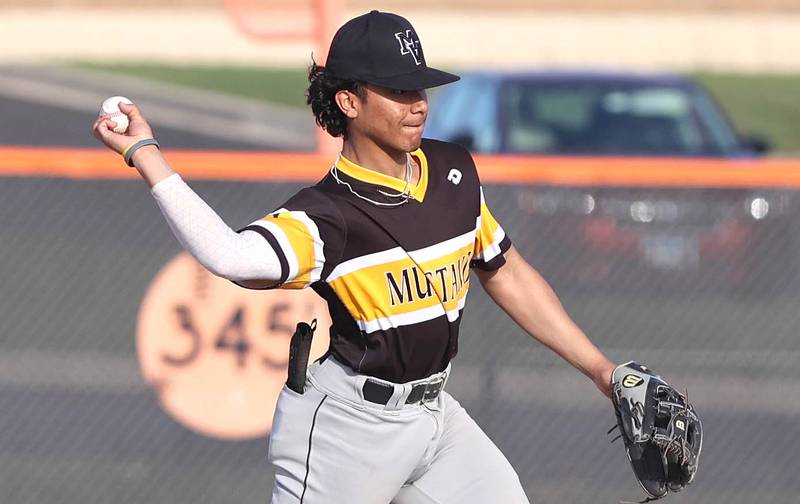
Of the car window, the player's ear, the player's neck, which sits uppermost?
the player's ear

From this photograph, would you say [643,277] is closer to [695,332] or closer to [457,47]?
[695,332]

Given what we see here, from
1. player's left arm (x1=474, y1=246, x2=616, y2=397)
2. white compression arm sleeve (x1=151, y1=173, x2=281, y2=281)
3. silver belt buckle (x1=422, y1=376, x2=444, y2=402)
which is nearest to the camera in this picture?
white compression arm sleeve (x1=151, y1=173, x2=281, y2=281)

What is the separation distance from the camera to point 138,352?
589cm

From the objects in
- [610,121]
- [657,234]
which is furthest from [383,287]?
[610,121]

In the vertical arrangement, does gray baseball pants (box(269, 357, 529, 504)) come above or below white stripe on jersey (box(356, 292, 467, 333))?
below

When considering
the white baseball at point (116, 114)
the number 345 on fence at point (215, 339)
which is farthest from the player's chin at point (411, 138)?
the number 345 on fence at point (215, 339)

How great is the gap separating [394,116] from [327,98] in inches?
9.1

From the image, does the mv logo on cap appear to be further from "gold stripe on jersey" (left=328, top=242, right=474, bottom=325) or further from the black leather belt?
the black leather belt

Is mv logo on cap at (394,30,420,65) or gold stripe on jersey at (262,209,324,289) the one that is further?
mv logo on cap at (394,30,420,65)

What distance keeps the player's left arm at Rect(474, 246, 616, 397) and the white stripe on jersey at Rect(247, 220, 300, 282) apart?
0.75 meters

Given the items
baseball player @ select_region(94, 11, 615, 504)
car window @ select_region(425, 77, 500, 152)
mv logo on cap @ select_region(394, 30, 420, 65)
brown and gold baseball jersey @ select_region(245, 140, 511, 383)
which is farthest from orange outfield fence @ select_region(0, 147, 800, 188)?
car window @ select_region(425, 77, 500, 152)

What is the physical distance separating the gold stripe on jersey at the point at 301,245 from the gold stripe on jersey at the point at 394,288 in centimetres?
10

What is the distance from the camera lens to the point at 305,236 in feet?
12.0

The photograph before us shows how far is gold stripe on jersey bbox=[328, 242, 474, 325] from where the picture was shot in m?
3.78
